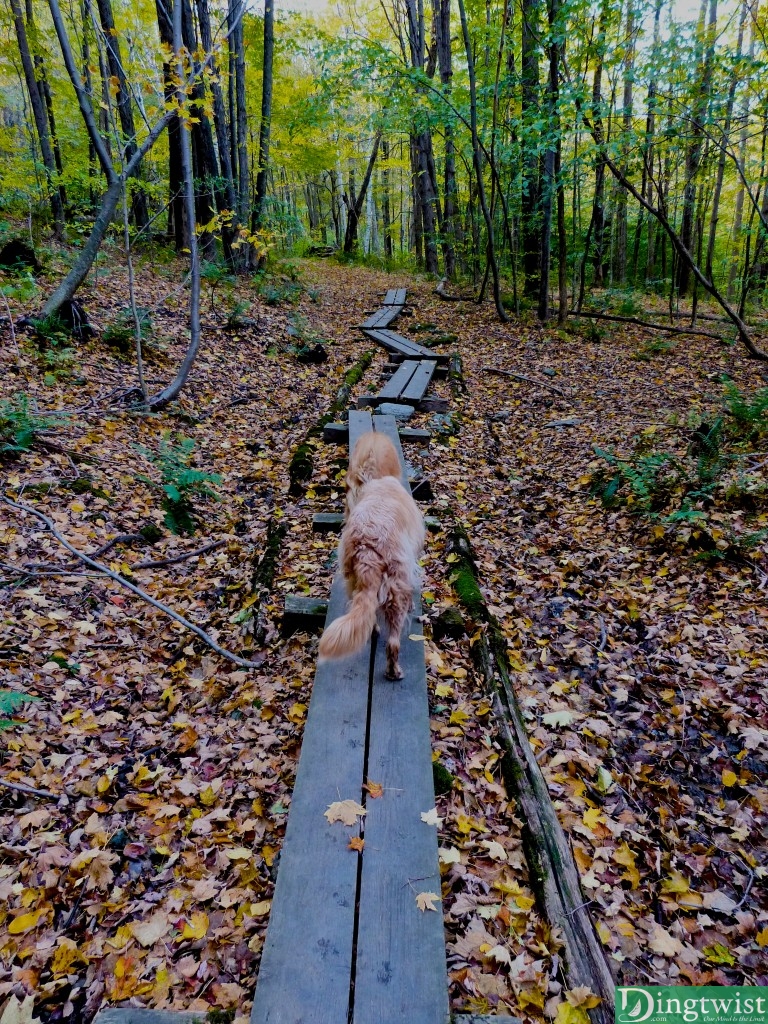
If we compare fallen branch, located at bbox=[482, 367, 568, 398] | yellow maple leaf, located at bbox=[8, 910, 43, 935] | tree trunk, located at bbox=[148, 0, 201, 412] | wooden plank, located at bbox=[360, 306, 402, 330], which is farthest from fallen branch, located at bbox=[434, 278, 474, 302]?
yellow maple leaf, located at bbox=[8, 910, 43, 935]

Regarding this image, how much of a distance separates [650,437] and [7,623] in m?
7.21

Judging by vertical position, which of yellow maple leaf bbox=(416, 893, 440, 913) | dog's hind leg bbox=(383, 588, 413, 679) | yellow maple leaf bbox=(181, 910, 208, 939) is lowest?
yellow maple leaf bbox=(181, 910, 208, 939)

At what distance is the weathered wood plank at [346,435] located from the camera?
7.62 metres

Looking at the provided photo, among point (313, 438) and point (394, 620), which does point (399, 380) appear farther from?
point (394, 620)

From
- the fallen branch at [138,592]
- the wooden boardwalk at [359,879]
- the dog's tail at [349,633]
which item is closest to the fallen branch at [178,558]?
the fallen branch at [138,592]

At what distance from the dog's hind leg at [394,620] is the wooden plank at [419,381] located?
5836mm

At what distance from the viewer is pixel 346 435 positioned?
25.2ft

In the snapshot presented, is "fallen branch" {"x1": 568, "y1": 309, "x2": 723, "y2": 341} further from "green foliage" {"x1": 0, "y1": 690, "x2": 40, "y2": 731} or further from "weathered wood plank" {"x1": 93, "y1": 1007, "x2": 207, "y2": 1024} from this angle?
"weathered wood plank" {"x1": 93, "y1": 1007, "x2": 207, "y2": 1024}

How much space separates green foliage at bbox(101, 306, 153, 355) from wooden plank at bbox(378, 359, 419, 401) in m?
3.81

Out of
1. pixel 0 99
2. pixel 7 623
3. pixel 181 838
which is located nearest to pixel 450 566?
pixel 181 838

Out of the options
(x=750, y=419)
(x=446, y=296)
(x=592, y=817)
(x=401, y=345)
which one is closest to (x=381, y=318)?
(x=401, y=345)

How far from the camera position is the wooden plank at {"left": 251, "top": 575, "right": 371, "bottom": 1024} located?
192cm

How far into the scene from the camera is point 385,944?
2082 mm

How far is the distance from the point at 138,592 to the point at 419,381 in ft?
21.0
